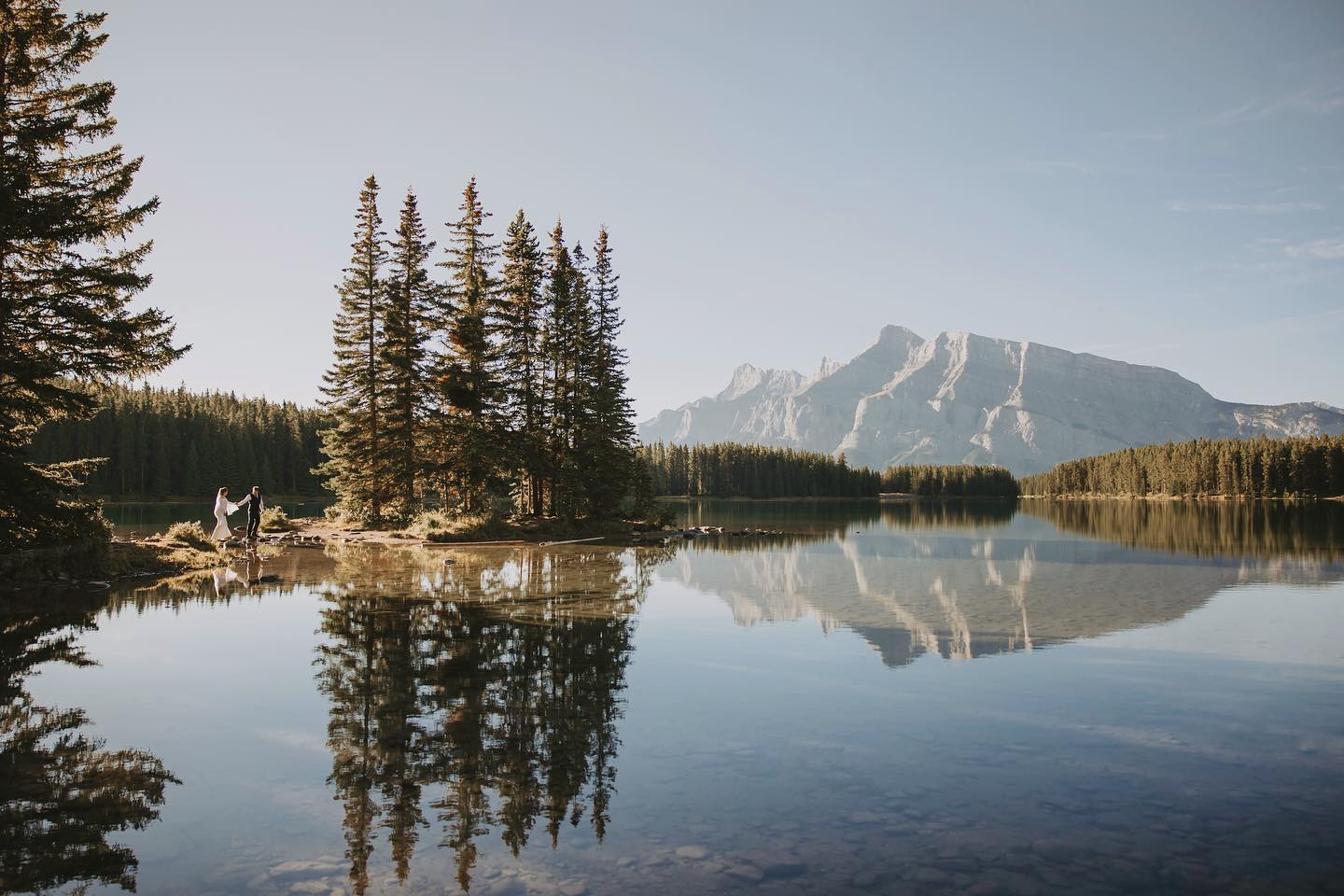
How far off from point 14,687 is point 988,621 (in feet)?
59.7

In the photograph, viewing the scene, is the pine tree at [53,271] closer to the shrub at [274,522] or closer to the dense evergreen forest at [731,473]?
the shrub at [274,522]

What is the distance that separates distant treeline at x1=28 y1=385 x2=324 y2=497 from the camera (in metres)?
106

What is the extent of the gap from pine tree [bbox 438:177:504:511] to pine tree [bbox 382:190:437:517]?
1381mm

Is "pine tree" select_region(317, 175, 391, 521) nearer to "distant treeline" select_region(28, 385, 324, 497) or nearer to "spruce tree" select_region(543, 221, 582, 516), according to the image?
"spruce tree" select_region(543, 221, 582, 516)

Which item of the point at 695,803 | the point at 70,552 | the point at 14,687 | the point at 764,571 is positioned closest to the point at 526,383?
the point at 764,571

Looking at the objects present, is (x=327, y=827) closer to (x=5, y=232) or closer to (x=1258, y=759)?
(x=1258, y=759)

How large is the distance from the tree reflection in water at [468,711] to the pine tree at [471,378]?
20.9 m

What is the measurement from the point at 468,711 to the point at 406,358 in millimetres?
35089

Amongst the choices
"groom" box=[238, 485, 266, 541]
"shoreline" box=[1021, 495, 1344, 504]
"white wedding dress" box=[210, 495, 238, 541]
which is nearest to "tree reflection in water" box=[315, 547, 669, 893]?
"white wedding dress" box=[210, 495, 238, 541]

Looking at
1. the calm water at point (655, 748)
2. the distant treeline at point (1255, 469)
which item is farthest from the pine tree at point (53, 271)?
the distant treeline at point (1255, 469)

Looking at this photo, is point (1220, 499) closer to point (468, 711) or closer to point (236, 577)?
point (236, 577)

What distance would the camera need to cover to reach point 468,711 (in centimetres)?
1006

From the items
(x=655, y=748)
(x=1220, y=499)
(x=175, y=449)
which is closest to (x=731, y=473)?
(x=1220, y=499)

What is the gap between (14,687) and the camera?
1075 centimetres
